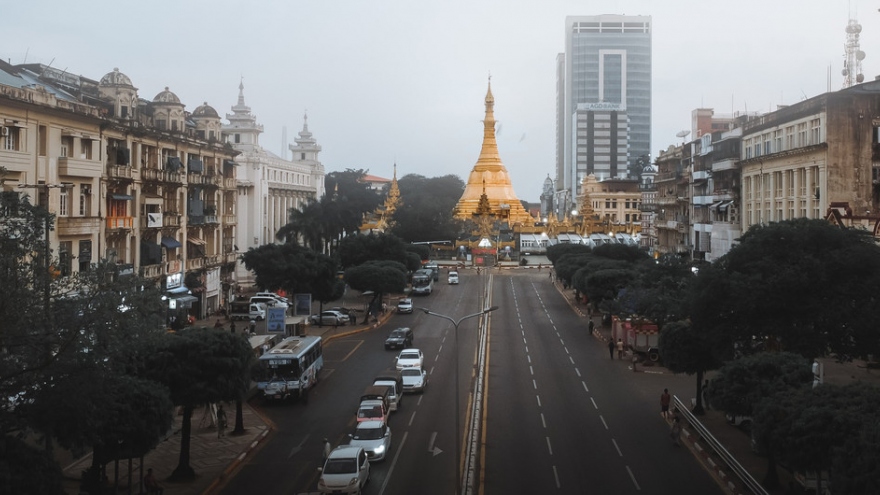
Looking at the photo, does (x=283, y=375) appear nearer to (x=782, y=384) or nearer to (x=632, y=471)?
(x=632, y=471)

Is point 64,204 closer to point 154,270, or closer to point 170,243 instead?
point 154,270

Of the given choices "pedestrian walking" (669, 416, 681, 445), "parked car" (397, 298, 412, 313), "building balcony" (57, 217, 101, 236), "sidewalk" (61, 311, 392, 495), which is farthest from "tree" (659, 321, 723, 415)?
"parked car" (397, 298, 412, 313)

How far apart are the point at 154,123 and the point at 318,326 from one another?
15.7 meters

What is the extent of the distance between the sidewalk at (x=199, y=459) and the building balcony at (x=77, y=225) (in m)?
12.8

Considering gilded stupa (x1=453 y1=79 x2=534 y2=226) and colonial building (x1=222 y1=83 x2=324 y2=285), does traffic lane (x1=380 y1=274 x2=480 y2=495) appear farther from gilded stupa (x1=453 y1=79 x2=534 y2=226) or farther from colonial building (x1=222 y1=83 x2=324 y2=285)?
gilded stupa (x1=453 y1=79 x2=534 y2=226)

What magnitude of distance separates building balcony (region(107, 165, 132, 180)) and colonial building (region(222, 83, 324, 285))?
22072mm

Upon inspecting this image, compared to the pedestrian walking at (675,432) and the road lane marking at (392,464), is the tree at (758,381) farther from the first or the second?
the road lane marking at (392,464)

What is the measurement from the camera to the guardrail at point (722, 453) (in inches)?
929

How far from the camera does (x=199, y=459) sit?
27453 millimetres

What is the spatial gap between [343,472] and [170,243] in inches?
1291

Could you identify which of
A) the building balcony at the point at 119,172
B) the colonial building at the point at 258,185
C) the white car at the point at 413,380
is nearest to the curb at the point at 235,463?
A: the white car at the point at 413,380

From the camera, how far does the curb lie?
80.5 ft

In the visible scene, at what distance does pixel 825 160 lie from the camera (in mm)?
48688

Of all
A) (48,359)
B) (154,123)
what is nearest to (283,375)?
(48,359)
